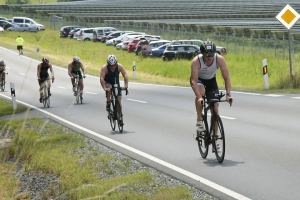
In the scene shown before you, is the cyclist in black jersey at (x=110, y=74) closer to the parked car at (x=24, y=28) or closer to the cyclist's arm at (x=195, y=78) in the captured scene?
the cyclist's arm at (x=195, y=78)

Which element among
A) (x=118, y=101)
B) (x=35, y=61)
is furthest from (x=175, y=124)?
Result: (x=35, y=61)

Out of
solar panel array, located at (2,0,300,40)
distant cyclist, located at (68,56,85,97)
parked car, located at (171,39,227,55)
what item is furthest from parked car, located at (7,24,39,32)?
distant cyclist, located at (68,56,85,97)

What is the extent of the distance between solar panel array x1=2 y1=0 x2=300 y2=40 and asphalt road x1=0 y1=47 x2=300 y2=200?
4312cm

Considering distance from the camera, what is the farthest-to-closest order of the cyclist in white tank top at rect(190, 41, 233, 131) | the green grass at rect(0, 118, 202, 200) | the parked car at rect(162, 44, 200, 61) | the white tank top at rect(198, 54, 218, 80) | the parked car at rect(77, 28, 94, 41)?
the parked car at rect(77, 28, 94, 41)
the parked car at rect(162, 44, 200, 61)
the white tank top at rect(198, 54, 218, 80)
the cyclist in white tank top at rect(190, 41, 233, 131)
the green grass at rect(0, 118, 202, 200)

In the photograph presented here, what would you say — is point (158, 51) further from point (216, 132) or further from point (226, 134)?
point (216, 132)

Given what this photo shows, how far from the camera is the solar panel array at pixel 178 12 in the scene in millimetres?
74500

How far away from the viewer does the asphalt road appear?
868 cm

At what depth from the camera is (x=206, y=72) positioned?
1021cm

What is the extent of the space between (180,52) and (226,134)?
35645mm

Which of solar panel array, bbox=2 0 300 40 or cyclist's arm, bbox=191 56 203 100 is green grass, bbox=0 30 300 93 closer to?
cyclist's arm, bbox=191 56 203 100

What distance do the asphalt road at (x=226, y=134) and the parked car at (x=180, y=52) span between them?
22.4 metres

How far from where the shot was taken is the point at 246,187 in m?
8.36

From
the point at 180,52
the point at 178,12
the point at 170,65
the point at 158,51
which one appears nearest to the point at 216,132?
the point at 170,65

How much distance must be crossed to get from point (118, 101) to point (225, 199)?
8.23 meters
